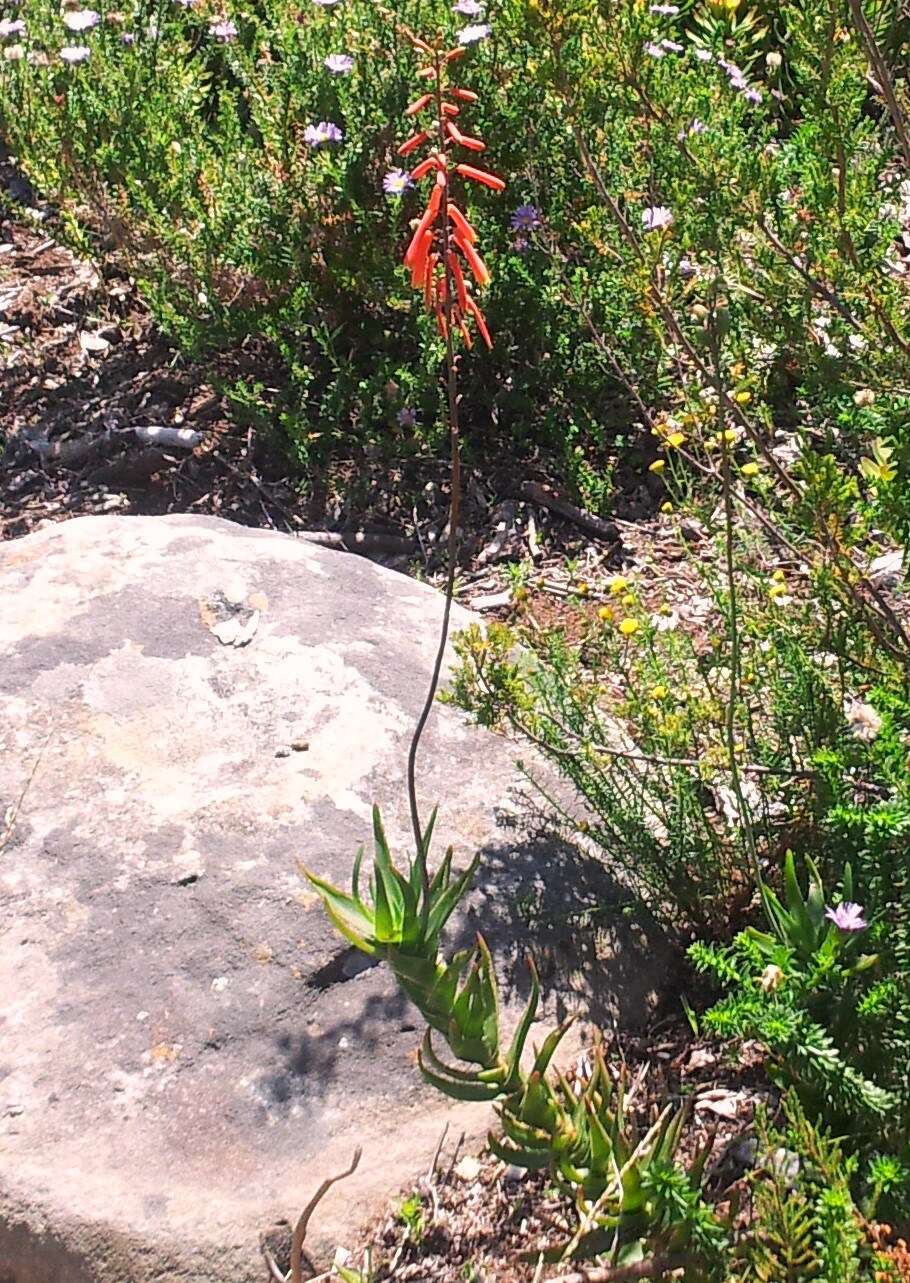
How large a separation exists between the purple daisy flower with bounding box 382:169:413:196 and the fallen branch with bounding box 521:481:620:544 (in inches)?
39.9

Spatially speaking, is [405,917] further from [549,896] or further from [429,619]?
[429,619]

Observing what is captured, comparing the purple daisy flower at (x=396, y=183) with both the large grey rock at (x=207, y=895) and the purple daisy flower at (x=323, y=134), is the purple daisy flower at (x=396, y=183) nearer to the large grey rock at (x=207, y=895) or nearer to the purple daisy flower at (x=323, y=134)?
the purple daisy flower at (x=323, y=134)

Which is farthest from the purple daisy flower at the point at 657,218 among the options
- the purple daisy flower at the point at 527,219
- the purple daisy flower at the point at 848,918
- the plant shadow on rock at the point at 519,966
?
the purple daisy flower at the point at 848,918

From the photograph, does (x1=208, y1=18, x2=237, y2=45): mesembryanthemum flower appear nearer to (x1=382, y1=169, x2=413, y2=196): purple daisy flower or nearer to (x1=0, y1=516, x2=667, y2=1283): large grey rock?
(x1=382, y1=169, x2=413, y2=196): purple daisy flower

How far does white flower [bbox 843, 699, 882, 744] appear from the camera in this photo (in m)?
3.02

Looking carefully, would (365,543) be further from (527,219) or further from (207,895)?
(207,895)

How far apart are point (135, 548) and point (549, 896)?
4.96 ft

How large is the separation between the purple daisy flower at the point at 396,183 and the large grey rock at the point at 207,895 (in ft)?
4.44

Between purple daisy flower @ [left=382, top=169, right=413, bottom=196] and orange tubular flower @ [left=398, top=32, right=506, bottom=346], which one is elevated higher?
purple daisy flower @ [left=382, top=169, right=413, bottom=196]

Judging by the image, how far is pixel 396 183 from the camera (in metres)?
4.10

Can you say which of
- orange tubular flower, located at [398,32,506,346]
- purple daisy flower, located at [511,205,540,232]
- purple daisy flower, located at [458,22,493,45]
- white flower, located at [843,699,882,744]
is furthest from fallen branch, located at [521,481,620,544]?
orange tubular flower, located at [398,32,506,346]

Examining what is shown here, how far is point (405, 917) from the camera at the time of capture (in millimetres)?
1933

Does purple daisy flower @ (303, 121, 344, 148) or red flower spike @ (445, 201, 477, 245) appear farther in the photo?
purple daisy flower @ (303, 121, 344, 148)

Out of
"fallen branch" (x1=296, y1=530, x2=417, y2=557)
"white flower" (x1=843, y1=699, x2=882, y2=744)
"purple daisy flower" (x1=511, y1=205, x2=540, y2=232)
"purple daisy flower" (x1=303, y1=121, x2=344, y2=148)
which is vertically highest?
"purple daisy flower" (x1=303, y1=121, x2=344, y2=148)
